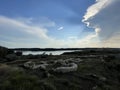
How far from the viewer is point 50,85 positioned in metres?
11.8

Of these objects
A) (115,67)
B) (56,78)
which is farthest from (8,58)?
(56,78)

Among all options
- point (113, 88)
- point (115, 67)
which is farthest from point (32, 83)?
point (115, 67)

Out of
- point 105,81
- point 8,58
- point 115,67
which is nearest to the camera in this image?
point 105,81

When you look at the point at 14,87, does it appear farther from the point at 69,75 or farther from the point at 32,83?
the point at 69,75

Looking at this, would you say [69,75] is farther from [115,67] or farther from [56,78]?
[115,67]

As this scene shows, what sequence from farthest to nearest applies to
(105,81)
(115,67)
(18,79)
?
(115,67), (105,81), (18,79)

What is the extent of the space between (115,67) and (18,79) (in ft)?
28.9

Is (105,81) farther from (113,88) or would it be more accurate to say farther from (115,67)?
(115,67)

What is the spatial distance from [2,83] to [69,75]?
176 inches

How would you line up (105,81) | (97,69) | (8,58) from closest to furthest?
(105,81)
(97,69)
(8,58)

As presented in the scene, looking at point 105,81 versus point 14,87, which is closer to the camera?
point 14,87

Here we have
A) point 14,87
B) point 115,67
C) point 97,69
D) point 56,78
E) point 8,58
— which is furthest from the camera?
point 8,58

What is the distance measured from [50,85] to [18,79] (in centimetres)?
159

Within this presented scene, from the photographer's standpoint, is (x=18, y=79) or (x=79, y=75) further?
(x=79, y=75)
